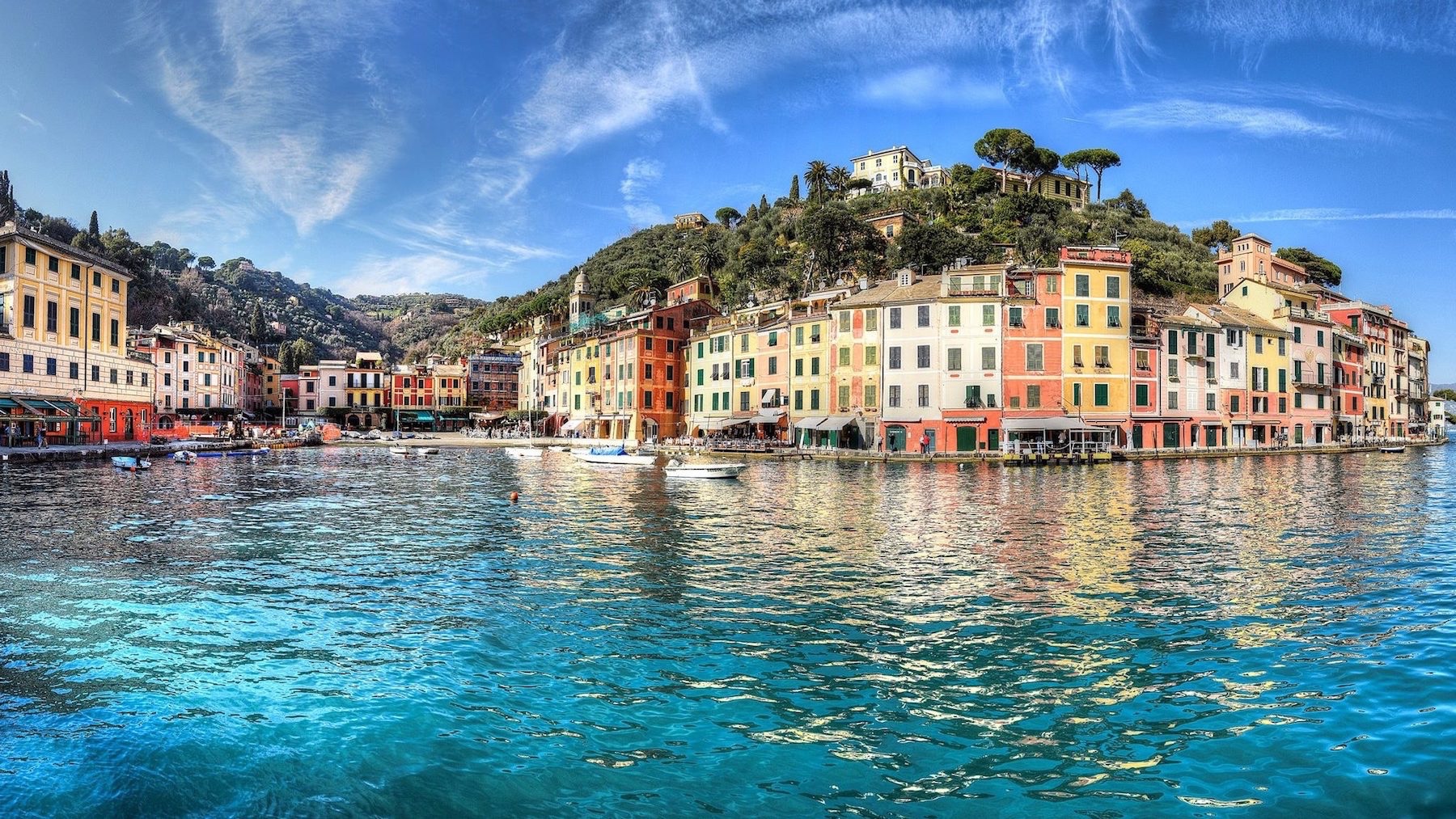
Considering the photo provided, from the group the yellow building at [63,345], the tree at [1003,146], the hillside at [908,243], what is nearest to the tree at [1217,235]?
the hillside at [908,243]

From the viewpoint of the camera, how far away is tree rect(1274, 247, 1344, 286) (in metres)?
106

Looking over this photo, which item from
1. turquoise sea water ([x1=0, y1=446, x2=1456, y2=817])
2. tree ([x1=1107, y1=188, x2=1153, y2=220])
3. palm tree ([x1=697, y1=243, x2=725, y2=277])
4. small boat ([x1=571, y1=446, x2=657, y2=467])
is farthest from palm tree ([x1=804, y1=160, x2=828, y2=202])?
turquoise sea water ([x1=0, y1=446, x2=1456, y2=817])

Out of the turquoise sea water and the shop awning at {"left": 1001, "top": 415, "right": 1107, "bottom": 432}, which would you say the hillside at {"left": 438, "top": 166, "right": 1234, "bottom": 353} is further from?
the turquoise sea water

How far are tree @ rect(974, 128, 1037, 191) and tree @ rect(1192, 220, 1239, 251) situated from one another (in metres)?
27.9

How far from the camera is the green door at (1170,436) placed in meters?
57.9

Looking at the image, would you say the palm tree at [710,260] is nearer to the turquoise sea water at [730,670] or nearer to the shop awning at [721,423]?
the shop awning at [721,423]

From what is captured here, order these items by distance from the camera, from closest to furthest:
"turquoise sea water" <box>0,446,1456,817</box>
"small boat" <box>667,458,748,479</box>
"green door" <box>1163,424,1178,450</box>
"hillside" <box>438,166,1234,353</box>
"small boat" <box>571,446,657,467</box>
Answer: "turquoise sea water" <box>0,446,1456,817</box>, "small boat" <box>667,458,748,479</box>, "small boat" <box>571,446,657,467</box>, "green door" <box>1163,424,1178,450</box>, "hillside" <box>438,166,1234,353</box>

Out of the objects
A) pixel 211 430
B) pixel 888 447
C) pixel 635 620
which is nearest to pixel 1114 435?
Result: pixel 888 447

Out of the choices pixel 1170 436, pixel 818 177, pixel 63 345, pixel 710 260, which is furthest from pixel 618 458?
Result: pixel 818 177

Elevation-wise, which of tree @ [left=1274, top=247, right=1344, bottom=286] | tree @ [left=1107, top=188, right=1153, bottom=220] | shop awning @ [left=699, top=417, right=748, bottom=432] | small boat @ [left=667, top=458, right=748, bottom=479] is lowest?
small boat @ [left=667, top=458, right=748, bottom=479]

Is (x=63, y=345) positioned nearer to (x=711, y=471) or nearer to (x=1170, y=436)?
(x=711, y=471)

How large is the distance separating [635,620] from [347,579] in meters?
7.22

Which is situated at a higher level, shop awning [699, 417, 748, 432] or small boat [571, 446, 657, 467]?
shop awning [699, 417, 748, 432]

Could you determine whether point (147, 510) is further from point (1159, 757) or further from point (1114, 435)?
point (1114, 435)
